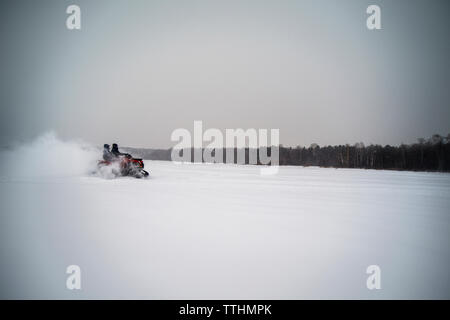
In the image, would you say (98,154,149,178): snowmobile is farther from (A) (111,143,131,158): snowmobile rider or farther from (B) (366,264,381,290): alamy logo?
(B) (366,264,381,290): alamy logo

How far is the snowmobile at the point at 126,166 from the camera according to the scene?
10766 millimetres

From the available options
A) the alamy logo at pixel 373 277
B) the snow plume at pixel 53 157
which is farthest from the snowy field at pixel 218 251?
the snow plume at pixel 53 157

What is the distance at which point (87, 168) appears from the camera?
43.7ft

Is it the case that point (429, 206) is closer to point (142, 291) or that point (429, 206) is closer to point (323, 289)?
point (323, 289)

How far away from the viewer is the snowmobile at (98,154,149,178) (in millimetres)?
10766

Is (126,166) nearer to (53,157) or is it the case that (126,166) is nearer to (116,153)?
(116,153)

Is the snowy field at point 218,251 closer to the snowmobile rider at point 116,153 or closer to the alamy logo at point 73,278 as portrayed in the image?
the alamy logo at point 73,278

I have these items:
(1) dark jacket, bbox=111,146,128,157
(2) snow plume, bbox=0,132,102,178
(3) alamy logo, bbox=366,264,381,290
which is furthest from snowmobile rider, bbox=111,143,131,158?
(3) alamy logo, bbox=366,264,381,290

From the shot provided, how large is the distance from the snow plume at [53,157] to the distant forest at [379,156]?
731 inches

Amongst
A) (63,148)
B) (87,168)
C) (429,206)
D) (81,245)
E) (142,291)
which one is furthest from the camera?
(63,148)

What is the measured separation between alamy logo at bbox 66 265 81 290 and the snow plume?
12.2 m
